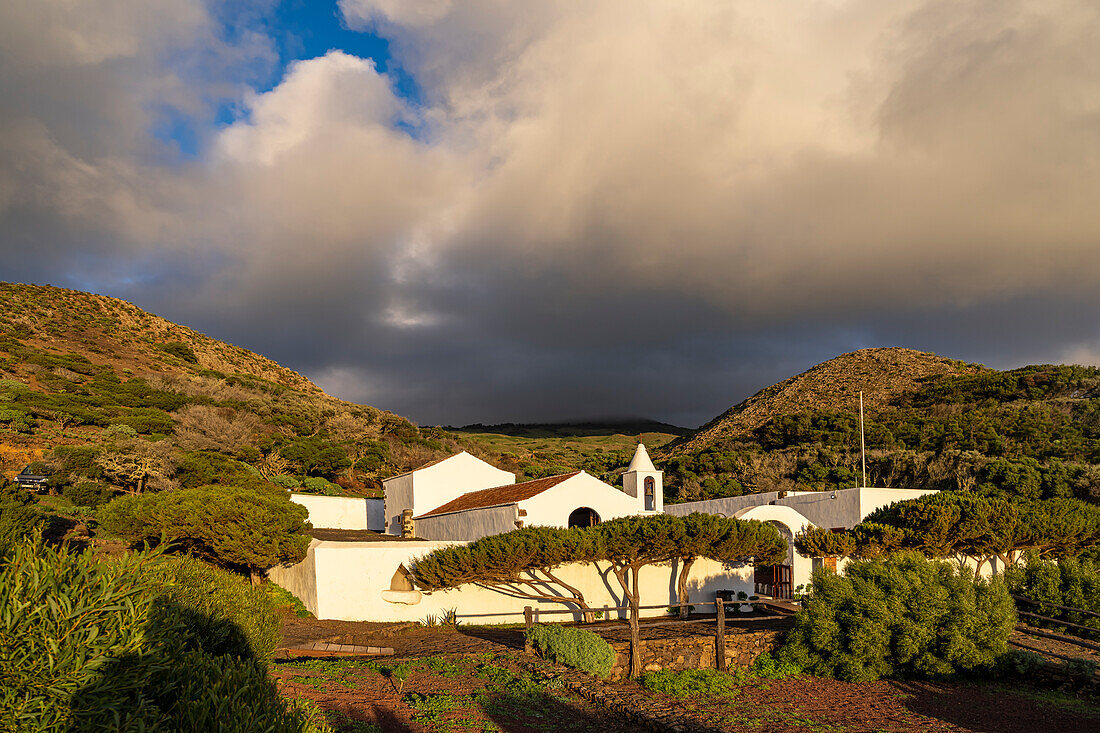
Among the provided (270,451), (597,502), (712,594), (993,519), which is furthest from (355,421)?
(993,519)

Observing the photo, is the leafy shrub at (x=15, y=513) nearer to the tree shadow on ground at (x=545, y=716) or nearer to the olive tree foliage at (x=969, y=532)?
the tree shadow on ground at (x=545, y=716)

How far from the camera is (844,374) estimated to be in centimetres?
7400

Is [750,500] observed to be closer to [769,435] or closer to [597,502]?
[597,502]

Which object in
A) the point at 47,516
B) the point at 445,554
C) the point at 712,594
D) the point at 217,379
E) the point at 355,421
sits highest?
the point at 217,379

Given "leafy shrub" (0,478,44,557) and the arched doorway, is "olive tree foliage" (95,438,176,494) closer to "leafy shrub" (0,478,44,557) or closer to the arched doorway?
"leafy shrub" (0,478,44,557)

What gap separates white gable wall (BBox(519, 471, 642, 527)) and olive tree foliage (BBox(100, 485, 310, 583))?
779 cm

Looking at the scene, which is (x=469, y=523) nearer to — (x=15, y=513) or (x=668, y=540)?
(x=668, y=540)

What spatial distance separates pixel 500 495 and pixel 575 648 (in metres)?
13.4

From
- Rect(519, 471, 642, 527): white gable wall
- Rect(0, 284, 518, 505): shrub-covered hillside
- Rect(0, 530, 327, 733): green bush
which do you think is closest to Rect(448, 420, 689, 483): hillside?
Rect(0, 284, 518, 505): shrub-covered hillside

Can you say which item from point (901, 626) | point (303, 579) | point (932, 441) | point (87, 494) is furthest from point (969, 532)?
point (87, 494)

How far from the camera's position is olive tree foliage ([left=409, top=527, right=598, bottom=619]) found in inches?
779

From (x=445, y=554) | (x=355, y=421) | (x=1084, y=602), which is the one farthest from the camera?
(x=355, y=421)

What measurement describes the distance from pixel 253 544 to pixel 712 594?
1570cm

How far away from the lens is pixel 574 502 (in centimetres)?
2497
